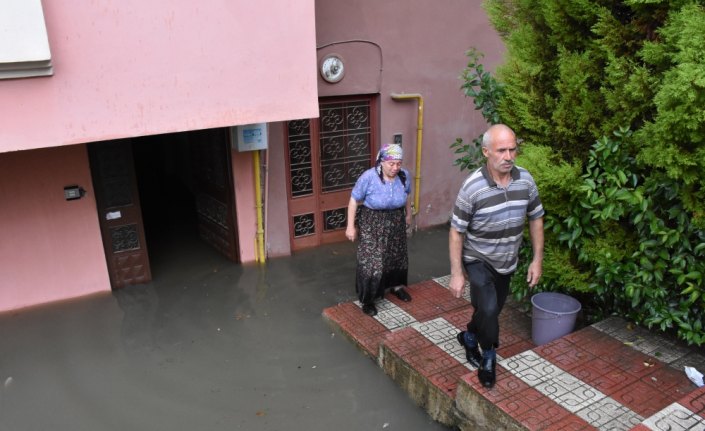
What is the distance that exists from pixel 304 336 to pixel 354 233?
46.9 inches

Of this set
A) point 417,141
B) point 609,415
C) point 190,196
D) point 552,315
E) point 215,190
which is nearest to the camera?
point 609,415

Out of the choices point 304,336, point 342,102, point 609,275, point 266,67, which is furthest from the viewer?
point 342,102

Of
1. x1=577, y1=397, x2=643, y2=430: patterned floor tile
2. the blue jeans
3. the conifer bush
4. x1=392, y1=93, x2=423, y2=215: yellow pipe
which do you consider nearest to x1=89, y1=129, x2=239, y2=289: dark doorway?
x1=392, y1=93, x2=423, y2=215: yellow pipe

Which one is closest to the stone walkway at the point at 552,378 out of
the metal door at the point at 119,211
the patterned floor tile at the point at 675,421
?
the patterned floor tile at the point at 675,421

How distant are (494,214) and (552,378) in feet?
4.18

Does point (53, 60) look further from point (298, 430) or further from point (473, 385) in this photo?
point (473, 385)

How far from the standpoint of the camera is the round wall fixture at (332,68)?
656 cm

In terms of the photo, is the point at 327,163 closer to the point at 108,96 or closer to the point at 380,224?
the point at 380,224

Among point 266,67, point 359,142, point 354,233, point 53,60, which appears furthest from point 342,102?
point 53,60

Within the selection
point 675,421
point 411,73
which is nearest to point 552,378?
point 675,421

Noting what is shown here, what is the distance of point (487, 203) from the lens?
346 cm

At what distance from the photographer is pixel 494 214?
3484 millimetres

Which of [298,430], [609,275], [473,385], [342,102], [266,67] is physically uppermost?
[266,67]

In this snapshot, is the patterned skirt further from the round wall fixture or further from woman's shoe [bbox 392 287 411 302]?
the round wall fixture
